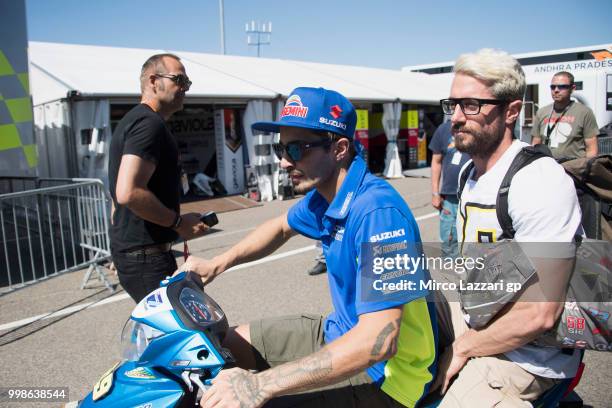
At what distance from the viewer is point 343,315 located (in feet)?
6.27

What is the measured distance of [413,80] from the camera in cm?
2136

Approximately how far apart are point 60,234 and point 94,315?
319cm

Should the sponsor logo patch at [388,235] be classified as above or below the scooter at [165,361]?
above

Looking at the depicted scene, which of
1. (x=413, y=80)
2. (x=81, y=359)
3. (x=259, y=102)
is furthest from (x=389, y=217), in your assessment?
(x=413, y=80)

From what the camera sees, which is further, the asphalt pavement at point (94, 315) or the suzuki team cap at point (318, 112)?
the asphalt pavement at point (94, 315)

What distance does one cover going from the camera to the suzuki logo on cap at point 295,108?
189 centimetres

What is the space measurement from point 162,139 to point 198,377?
1.55 metres

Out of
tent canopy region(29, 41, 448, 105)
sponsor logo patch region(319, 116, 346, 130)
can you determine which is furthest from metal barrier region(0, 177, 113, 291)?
sponsor logo patch region(319, 116, 346, 130)

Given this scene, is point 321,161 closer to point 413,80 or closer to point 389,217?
point 389,217

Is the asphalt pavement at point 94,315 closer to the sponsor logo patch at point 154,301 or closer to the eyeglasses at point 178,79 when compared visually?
the sponsor logo patch at point 154,301

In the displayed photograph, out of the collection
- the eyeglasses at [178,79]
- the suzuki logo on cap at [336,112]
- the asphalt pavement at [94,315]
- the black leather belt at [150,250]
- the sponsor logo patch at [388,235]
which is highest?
the eyeglasses at [178,79]

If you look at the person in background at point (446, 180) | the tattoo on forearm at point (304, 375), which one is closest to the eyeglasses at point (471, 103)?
the tattoo on forearm at point (304, 375)

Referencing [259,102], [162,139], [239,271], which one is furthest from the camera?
[259,102]

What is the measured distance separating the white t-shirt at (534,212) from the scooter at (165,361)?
1.15 meters
